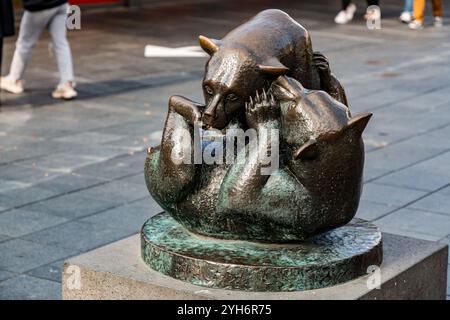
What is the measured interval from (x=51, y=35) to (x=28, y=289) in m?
6.13

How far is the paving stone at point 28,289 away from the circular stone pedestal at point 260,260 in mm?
1543

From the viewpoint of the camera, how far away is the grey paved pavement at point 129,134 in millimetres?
6668

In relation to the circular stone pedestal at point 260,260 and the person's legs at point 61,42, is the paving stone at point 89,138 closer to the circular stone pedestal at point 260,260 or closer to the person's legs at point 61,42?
the person's legs at point 61,42

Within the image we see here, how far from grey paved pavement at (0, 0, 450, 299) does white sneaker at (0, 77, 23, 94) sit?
0.11 metres

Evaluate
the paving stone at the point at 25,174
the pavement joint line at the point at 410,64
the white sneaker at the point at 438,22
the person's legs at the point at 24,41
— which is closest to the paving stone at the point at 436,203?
the paving stone at the point at 25,174

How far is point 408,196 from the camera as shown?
24.6ft

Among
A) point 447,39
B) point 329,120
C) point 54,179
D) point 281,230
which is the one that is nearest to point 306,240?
point 281,230

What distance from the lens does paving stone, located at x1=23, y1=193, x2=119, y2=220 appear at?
23.2 feet

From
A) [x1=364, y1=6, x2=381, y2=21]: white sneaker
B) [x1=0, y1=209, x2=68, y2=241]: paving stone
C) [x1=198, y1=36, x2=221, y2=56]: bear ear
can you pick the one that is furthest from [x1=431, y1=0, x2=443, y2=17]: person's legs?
[x1=198, y1=36, x2=221, y2=56]: bear ear

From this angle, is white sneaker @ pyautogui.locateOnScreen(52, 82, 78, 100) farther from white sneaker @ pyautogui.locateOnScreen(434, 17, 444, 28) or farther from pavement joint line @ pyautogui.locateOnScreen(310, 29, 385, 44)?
white sneaker @ pyautogui.locateOnScreen(434, 17, 444, 28)

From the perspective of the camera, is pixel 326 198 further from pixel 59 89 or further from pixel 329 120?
pixel 59 89

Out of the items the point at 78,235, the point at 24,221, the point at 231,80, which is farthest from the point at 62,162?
the point at 231,80
